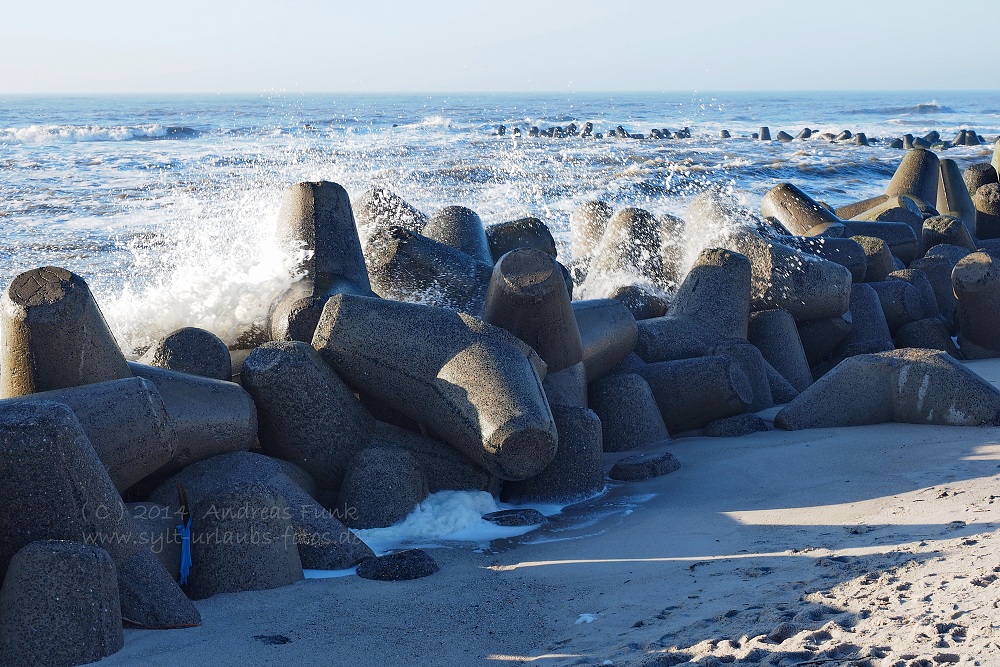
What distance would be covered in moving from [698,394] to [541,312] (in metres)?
1.11

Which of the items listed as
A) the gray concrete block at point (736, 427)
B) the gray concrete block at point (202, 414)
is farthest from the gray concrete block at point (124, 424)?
the gray concrete block at point (736, 427)

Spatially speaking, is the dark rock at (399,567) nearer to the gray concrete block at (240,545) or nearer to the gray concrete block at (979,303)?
the gray concrete block at (240,545)

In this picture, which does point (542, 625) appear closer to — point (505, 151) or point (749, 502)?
point (749, 502)

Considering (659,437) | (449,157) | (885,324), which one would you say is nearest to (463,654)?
(659,437)

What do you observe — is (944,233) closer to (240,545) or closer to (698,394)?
(698,394)

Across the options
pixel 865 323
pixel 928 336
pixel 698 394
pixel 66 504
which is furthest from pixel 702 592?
pixel 928 336

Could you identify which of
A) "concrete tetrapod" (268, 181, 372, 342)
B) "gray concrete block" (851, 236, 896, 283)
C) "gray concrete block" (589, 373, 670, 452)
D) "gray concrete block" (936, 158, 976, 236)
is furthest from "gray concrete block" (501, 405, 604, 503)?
"gray concrete block" (936, 158, 976, 236)

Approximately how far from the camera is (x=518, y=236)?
7422mm

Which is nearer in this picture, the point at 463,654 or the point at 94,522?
the point at 463,654

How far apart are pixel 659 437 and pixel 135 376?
249 centimetres

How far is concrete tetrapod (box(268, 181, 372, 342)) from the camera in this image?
5387mm

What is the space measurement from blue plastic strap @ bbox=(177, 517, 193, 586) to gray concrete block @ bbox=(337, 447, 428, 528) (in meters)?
0.71

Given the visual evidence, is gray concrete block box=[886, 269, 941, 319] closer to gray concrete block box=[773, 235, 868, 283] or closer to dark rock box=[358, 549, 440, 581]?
gray concrete block box=[773, 235, 868, 283]

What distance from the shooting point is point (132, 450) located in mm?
3496
